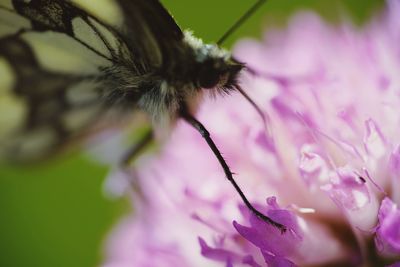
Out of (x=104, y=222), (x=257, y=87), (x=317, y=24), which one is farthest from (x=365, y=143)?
(x=104, y=222)

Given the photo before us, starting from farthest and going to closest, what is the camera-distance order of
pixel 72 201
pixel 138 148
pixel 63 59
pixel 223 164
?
pixel 72 201, pixel 138 148, pixel 63 59, pixel 223 164

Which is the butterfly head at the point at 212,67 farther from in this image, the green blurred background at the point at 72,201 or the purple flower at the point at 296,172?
the green blurred background at the point at 72,201

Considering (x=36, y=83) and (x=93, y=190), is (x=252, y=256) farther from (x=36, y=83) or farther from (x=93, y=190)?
(x=93, y=190)

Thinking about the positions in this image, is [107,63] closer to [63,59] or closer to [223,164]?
[63,59]

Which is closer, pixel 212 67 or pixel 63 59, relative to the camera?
pixel 212 67

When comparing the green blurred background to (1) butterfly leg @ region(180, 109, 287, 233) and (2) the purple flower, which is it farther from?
(1) butterfly leg @ region(180, 109, 287, 233)

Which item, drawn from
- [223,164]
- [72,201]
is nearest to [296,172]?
[223,164]
